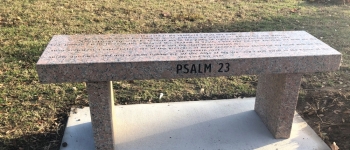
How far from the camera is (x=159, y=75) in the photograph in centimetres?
254

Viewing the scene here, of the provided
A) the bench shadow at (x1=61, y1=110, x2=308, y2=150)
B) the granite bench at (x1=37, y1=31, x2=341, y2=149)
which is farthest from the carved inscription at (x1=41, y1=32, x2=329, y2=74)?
the bench shadow at (x1=61, y1=110, x2=308, y2=150)

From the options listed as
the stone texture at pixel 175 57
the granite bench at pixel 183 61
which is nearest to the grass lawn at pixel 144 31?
the granite bench at pixel 183 61

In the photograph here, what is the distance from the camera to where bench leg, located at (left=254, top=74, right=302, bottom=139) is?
2.94 metres

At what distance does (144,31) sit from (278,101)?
130 inches

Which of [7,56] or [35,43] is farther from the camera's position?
[35,43]

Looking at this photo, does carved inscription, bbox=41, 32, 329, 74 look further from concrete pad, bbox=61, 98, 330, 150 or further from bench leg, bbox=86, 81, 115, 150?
concrete pad, bbox=61, 98, 330, 150

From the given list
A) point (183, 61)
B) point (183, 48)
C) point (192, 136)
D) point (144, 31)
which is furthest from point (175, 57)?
point (144, 31)

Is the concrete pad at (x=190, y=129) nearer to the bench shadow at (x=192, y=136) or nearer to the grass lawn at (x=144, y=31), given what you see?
the bench shadow at (x=192, y=136)

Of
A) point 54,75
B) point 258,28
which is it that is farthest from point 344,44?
point 54,75

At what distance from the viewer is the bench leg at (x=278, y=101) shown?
2.94m

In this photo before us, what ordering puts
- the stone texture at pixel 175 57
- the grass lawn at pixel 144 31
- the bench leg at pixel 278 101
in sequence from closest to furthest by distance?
the stone texture at pixel 175 57
the bench leg at pixel 278 101
the grass lawn at pixel 144 31

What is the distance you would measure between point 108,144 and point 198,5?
5.12 metres

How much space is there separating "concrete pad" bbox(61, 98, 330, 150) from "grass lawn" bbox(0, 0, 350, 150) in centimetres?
18

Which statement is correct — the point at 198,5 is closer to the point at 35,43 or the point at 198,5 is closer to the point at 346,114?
the point at 35,43
